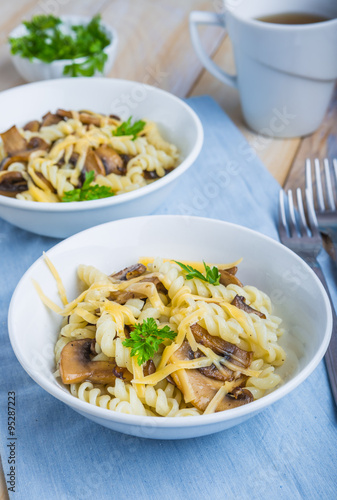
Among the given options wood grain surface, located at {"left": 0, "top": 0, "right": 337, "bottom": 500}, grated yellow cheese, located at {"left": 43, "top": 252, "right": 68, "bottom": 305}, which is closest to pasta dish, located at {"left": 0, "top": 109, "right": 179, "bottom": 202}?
grated yellow cheese, located at {"left": 43, "top": 252, "right": 68, "bottom": 305}

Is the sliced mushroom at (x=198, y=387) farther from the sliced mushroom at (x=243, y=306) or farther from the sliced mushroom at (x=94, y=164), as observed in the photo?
the sliced mushroom at (x=94, y=164)

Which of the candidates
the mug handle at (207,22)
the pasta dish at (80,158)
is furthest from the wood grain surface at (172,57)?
the pasta dish at (80,158)

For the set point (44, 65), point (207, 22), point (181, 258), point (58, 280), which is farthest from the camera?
point (44, 65)

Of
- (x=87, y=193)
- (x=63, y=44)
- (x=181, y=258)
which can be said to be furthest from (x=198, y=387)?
(x=63, y=44)

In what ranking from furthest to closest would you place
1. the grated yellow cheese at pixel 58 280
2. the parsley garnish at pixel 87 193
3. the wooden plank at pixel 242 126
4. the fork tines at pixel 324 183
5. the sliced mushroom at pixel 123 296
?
1. the wooden plank at pixel 242 126
2. the fork tines at pixel 324 183
3. the parsley garnish at pixel 87 193
4. the grated yellow cheese at pixel 58 280
5. the sliced mushroom at pixel 123 296

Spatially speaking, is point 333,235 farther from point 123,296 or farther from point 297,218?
point 123,296

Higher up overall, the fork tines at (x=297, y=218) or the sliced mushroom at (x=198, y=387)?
the sliced mushroom at (x=198, y=387)
